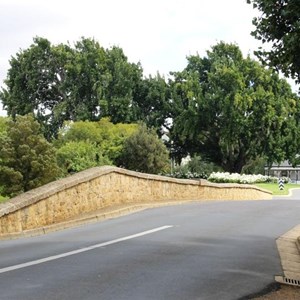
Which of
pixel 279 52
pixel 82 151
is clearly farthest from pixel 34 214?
pixel 82 151

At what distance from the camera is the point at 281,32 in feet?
28.7

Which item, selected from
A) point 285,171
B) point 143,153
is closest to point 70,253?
point 143,153

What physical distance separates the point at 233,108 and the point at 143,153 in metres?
11.2

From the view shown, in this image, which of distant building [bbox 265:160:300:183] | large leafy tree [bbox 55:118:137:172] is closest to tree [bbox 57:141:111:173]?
large leafy tree [bbox 55:118:137:172]

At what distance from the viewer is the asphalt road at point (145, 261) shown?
20.8 ft

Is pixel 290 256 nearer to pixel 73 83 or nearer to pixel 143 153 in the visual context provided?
pixel 143 153

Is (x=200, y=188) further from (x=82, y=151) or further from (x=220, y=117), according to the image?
(x=220, y=117)

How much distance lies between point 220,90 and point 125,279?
5113 cm

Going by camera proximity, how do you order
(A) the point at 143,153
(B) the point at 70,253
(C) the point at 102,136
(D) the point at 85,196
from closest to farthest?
(B) the point at 70,253, (D) the point at 85,196, (A) the point at 143,153, (C) the point at 102,136

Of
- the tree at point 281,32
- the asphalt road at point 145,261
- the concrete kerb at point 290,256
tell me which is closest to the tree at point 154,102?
the asphalt road at point 145,261

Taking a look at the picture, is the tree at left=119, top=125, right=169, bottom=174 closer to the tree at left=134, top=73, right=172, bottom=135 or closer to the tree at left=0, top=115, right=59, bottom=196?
the tree at left=134, top=73, right=172, bottom=135

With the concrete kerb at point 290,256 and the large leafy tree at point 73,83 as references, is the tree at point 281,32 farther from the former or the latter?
the large leafy tree at point 73,83

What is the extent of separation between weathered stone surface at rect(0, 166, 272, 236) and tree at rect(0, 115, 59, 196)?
16.5 m

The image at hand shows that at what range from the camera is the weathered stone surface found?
1140 cm
